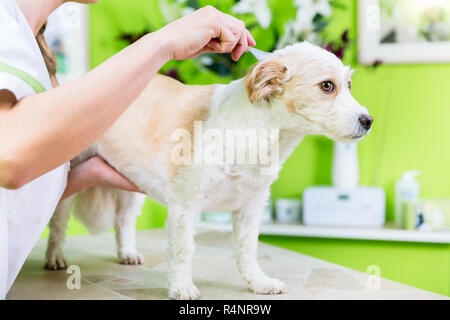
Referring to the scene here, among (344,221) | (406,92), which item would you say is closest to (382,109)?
(406,92)

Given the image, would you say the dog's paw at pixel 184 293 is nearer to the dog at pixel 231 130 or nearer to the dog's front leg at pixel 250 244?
the dog at pixel 231 130

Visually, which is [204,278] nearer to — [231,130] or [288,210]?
[231,130]

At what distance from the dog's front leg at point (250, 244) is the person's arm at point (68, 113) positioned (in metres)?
0.63

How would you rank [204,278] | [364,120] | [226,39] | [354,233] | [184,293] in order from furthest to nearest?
[354,233], [204,278], [184,293], [364,120], [226,39]

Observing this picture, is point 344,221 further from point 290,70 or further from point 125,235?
point 290,70

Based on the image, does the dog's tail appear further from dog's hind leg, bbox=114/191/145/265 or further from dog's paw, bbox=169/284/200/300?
dog's paw, bbox=169/284/200/300

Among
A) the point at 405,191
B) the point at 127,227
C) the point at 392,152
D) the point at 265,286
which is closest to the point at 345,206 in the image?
the point at 405,191

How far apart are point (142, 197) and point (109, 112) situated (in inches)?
43.4

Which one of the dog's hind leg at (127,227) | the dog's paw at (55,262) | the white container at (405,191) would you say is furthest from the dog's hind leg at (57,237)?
the white container at (405,191)

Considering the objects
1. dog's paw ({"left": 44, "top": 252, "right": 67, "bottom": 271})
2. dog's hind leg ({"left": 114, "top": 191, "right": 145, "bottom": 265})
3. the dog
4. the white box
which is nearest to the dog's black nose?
the dog

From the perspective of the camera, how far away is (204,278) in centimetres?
123

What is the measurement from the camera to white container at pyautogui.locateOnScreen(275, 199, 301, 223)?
2.58m

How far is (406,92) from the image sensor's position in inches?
98.7

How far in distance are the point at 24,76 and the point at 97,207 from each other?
1.05 meters
